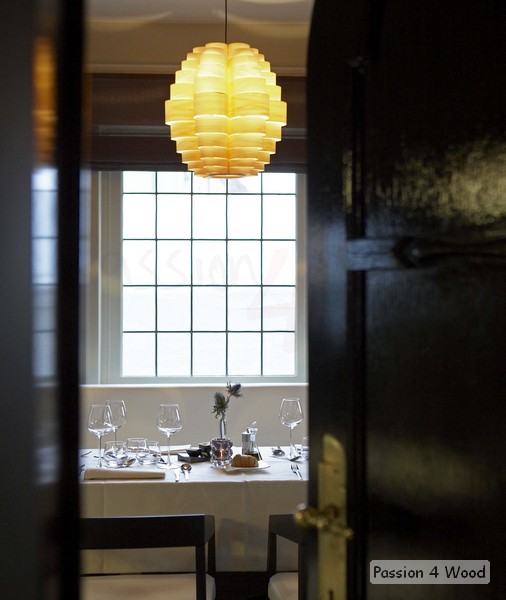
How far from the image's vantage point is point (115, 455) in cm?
352

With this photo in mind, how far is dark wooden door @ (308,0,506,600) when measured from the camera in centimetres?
150

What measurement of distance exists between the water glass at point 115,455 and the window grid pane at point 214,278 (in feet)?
7.22

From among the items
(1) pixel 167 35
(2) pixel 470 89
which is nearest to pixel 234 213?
(1) pixel 167 35

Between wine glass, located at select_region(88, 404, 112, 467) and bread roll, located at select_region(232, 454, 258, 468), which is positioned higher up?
wine glass, located at select_region(88, 404, 112, 467)

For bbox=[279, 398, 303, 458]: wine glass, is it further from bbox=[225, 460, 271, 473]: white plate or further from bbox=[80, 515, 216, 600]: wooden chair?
bbox=[80, 515, 216, 600]: wooden chair

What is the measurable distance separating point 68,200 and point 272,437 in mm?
4286

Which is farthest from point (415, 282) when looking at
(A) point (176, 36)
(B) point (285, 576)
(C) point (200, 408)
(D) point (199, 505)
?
(A) point (176, 36)

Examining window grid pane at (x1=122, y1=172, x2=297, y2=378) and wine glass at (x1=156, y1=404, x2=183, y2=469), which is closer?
wine glass at (x1=156, y1=404, x2=183, y2=469)

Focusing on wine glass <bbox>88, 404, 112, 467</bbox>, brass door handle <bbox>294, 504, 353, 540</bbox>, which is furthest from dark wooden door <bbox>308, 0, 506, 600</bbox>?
wine glass <bbox>88, 404, 112, 467</bbox>

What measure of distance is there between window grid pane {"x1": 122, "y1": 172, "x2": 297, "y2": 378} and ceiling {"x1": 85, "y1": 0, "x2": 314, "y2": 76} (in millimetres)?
900

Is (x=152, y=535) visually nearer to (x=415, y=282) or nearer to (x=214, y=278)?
(x=415, y=282)

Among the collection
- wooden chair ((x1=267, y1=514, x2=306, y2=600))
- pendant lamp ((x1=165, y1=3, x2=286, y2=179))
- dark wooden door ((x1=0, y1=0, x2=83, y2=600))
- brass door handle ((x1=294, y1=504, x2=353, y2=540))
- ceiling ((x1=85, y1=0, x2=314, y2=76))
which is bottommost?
wooden chair ((x1=267, y1=514, x2=306, y2=600))

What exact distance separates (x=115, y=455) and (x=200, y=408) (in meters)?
1.83

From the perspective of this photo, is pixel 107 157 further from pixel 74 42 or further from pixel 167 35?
pixel 74 42
